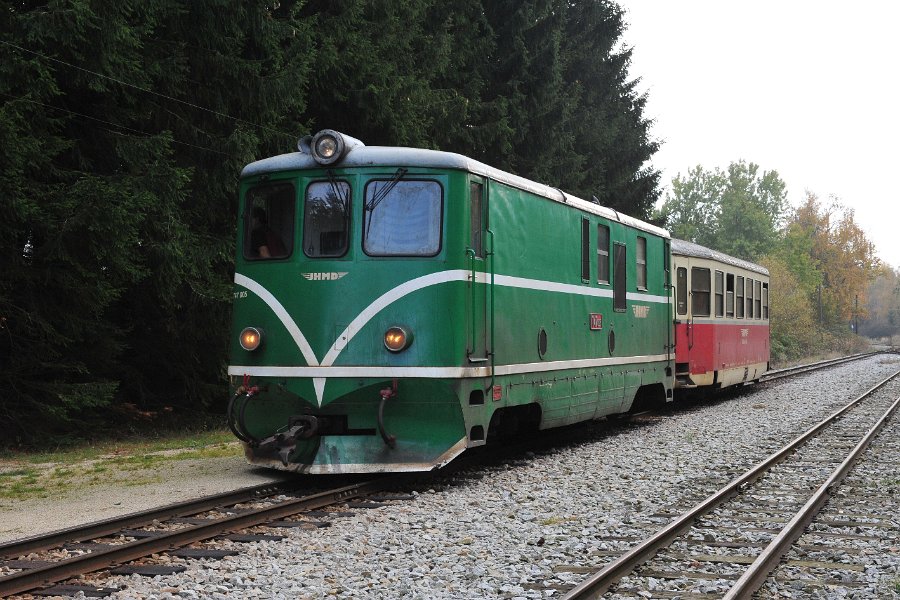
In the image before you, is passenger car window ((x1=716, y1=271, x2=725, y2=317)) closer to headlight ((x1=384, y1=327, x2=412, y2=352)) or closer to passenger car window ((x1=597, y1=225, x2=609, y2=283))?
passenger car window ((x1=597, y1=225, x2=609, y2=283))

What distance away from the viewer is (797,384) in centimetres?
2583

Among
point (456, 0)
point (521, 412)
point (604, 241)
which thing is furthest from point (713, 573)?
point (456, 0)

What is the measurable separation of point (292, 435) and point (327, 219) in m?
2.01

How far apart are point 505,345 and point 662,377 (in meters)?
5.97

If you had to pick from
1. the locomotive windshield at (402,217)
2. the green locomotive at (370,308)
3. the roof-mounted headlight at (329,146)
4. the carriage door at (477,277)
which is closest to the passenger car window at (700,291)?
the green locomotive at (370,308)

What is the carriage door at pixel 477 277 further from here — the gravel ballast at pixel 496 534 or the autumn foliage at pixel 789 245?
the autumn foliage at pixel 789 245

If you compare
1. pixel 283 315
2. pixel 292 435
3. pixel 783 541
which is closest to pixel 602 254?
pixel 283 315

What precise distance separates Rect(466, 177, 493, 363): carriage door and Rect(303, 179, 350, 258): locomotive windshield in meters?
1.16

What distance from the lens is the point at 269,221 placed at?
951cm

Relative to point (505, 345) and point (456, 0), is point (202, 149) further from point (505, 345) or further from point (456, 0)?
point (456, 0)

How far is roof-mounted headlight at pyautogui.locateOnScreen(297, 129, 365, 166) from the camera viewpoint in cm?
906

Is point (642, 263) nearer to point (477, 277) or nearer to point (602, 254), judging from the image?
point (602, 254)

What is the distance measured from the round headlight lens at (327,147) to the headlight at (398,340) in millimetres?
1695

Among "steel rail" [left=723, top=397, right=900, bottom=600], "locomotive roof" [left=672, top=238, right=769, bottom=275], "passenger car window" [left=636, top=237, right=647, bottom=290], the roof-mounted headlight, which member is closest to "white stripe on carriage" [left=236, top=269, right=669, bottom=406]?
the roof-mounted headlight
